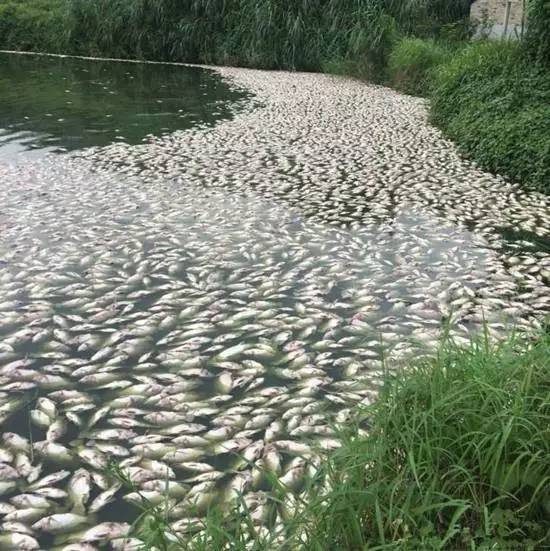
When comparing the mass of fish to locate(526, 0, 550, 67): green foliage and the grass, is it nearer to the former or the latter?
the grass

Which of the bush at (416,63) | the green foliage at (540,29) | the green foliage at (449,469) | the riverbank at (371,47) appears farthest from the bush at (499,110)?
the green foliage at (449,469)

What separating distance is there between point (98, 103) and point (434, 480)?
13537 mm

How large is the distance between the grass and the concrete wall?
16.2 m

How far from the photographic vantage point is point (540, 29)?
441 inches

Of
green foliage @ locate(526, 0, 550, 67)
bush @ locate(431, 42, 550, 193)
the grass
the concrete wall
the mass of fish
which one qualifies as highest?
the concrete wall

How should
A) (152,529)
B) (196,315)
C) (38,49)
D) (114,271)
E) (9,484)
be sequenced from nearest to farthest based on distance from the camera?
1. (152,529)
2. (9,484)
3. (196,315)
4. (114,271)
5. (38,49)

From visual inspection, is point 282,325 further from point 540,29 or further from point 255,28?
point 255,28

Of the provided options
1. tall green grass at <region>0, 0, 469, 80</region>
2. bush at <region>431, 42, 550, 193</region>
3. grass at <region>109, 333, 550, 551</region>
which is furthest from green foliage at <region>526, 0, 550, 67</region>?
grass at <region>109, 333, 550, 551</region>

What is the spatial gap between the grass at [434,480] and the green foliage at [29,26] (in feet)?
86.8

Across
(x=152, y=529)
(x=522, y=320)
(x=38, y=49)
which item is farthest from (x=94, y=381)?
(x=38, y=49)

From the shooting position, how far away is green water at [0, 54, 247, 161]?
1049cm

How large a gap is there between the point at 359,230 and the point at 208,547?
177 inches

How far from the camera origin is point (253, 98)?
48.4ft

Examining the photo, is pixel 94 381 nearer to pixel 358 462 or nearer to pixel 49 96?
pixel 358 462
